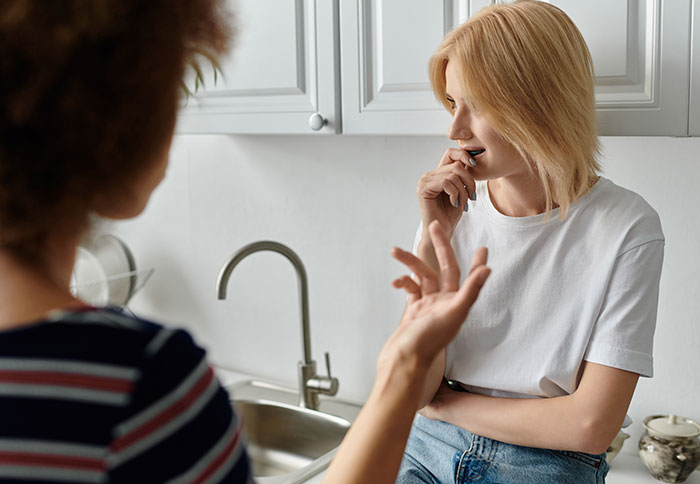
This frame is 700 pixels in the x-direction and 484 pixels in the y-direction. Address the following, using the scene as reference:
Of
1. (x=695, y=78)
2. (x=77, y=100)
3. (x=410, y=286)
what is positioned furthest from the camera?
(x=695, y=78)

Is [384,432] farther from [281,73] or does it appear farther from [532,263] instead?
[281,73]

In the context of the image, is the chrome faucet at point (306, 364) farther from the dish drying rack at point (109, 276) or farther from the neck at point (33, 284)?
the neck at point (33, 284)

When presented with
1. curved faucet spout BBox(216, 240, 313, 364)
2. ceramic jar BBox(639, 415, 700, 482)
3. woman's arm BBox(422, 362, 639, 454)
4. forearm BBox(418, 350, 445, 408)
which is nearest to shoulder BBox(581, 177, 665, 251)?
woman's arm BBox(422, 362, 639, 454)

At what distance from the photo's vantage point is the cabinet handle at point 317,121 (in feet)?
4.65

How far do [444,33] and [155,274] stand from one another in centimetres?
138

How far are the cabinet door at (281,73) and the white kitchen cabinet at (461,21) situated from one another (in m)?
0.04

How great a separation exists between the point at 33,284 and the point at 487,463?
0.93 meters

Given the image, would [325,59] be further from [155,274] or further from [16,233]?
[155,274]

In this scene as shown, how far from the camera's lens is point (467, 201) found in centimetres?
132

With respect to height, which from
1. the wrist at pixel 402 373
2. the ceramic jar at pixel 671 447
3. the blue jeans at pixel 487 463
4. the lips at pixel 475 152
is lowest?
the ceramic jar at pixel 671 447

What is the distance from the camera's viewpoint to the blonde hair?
1.12 meters

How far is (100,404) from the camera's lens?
475mm

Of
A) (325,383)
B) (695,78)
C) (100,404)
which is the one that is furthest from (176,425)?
(325,383)

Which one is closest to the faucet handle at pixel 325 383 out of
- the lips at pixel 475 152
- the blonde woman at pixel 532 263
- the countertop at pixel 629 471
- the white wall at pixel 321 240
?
the white wall at pixel 321 240
